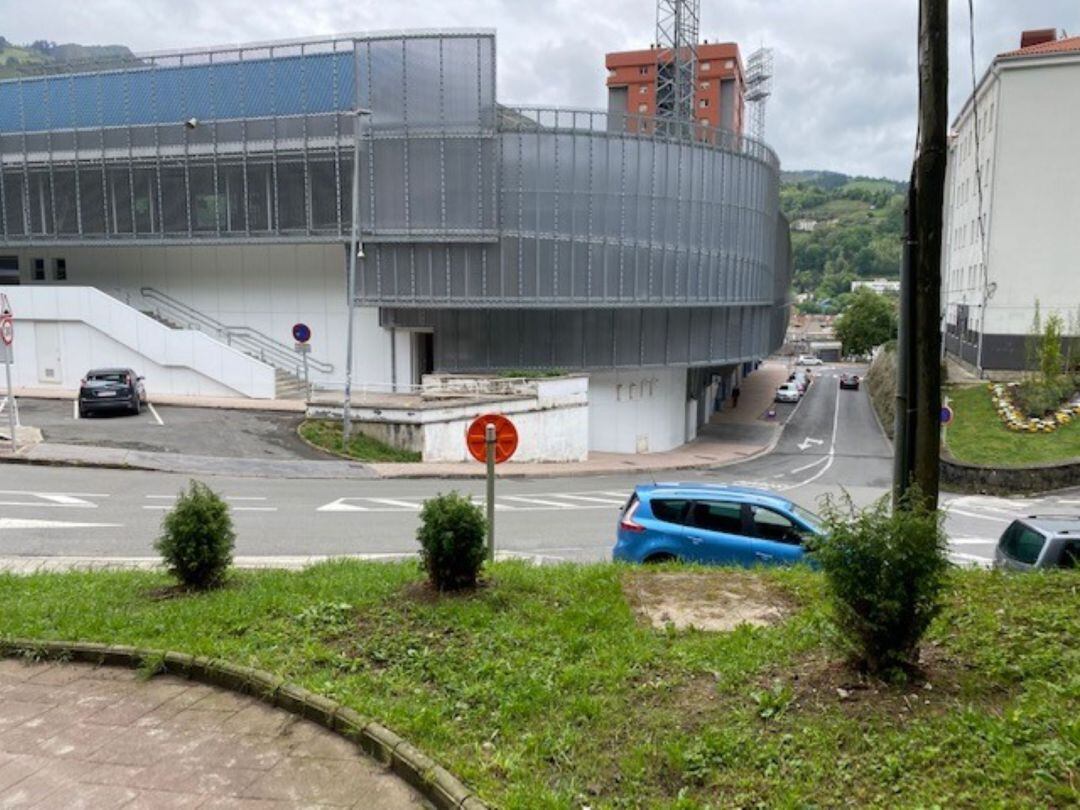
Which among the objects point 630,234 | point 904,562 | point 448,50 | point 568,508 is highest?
point 448,50

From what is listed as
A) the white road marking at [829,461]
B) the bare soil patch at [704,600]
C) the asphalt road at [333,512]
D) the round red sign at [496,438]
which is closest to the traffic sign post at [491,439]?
the round red sign at [496,438]

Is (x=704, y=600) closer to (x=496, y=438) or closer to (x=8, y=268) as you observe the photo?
(x=496, y=438)

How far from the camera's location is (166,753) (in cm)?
536

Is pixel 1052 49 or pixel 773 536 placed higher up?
pixel 1052 49

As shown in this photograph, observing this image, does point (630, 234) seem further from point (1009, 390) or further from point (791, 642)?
point (791, 642)

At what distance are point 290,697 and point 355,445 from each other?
19829 mm

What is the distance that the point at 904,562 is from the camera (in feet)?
16.4

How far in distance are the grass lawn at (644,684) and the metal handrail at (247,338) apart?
91.9 ft

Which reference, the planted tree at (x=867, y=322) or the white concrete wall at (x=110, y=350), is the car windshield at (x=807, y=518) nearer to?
the white concrete wall at (x=110, y=350)

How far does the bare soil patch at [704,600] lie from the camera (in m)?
7.30

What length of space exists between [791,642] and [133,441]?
2142 centimetres

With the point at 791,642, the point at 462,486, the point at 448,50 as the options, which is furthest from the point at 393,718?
the point at 448,50

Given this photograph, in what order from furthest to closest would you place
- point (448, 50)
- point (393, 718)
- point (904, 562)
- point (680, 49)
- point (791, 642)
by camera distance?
point (680, 49)
point (448, 50)
point (791, 642)
point (393, 718)
point (904, 562)

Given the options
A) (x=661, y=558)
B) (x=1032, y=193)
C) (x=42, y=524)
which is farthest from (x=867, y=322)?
(x=42, y=524)
